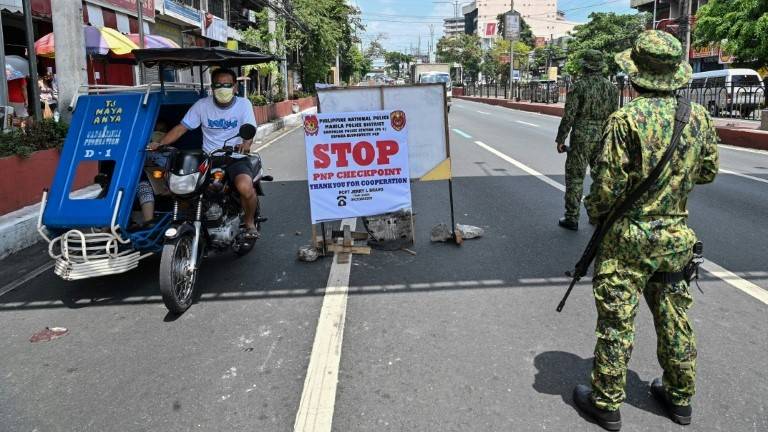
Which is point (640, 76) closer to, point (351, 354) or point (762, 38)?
point (351, 354)

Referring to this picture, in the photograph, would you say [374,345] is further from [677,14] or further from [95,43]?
[677,14]

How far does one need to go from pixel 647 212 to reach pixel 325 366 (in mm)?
1947

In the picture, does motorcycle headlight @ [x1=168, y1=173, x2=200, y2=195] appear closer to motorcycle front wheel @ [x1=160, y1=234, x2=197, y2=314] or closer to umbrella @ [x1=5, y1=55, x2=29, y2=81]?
motorcycle front wheel @ [x1=160, y1=234, x2=197, y2=314]

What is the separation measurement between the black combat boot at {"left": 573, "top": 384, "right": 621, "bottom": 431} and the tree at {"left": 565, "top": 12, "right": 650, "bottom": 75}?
52.1 meters

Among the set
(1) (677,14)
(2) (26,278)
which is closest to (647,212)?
(2) (26,278)

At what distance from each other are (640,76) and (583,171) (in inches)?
164

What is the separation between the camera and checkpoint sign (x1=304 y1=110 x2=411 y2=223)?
5.87 metres

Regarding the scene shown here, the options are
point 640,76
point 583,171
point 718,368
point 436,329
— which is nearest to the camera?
point 640,76

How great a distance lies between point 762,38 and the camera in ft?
53.7

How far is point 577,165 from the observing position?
22.6 ft

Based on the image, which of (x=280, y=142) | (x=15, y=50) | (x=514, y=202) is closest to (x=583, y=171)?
(x=514, y=202)

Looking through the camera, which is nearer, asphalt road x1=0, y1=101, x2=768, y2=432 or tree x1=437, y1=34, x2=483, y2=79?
asphalt road x1=0, y1=101, x2=768, y2=432

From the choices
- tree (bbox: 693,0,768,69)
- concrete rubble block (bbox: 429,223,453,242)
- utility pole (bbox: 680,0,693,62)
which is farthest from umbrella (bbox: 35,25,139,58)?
utility pole (bbox: 680,0,693,62)

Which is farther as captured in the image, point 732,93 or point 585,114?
point 732,93
